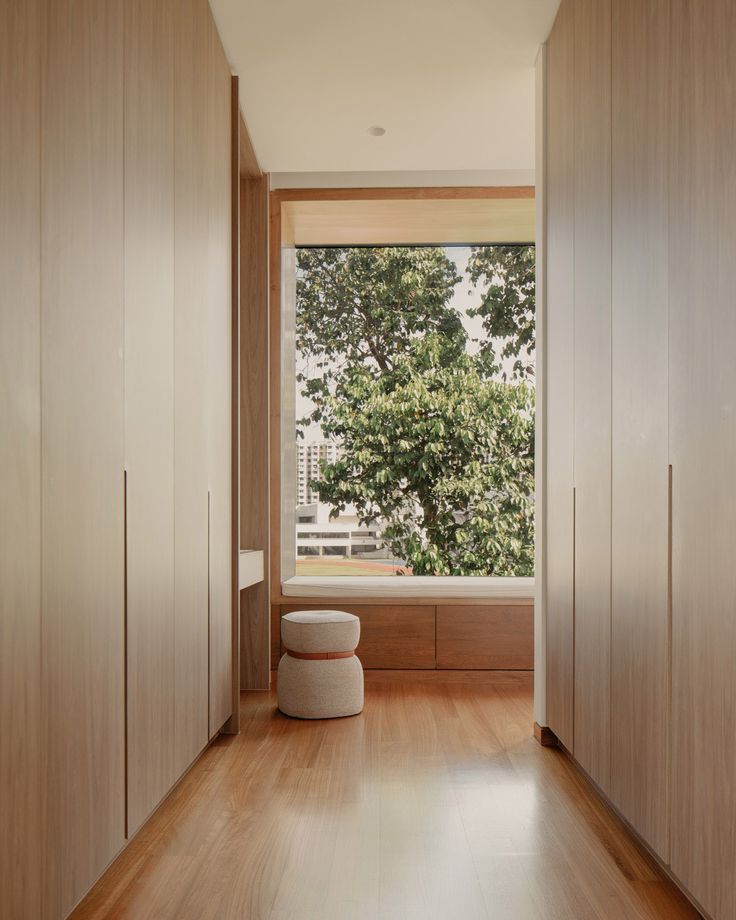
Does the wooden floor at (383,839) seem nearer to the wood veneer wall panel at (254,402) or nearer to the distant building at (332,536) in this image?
the wood veneer wall panel at (254,402)

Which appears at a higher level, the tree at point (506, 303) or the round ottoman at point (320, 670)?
the tree at point (506, 303)

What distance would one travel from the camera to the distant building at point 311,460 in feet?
19.2

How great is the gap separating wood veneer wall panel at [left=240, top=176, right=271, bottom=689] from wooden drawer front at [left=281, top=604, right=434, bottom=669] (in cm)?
30
